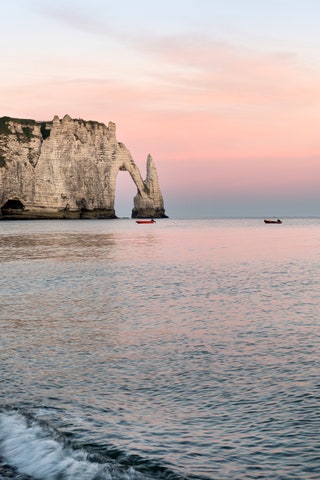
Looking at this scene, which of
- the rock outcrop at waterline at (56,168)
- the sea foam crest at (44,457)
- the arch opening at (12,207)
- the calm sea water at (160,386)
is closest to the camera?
the sea foam crest at (44,457)

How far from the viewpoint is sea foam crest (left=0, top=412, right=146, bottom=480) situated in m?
7.04

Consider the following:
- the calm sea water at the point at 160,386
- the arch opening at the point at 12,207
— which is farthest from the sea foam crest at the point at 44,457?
the arch opening at the point at 12,207

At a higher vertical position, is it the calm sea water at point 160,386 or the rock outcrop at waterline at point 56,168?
the rock outcrop at waterline at point 56,168

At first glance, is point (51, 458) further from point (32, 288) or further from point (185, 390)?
point (32, 288)

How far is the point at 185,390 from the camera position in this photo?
1040 cm

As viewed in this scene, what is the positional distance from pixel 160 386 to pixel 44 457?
3519 millimetres

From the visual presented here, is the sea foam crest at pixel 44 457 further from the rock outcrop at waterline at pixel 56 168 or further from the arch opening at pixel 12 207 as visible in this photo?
the arch opening at pixel 12 207

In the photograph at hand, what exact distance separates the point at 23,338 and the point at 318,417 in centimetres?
901

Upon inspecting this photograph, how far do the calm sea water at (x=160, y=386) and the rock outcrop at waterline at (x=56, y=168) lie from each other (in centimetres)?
14607

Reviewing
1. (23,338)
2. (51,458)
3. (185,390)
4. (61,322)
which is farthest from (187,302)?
(51,458)

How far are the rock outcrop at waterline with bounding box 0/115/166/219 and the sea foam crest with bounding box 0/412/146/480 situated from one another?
519 feet

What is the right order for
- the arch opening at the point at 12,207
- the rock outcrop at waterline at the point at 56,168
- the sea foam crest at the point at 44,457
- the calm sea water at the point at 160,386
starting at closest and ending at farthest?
the sea foam crest at the point at 44,457 < the calm sea water at the point at 160,386 < the rock outcrop at waterline at the point at 56,168 < the arch opening at the point at 12,207

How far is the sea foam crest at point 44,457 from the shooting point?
704 cm

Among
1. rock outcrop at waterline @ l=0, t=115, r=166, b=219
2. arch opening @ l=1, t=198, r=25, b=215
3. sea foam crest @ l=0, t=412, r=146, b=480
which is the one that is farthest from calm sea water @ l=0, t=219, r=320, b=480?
arch opening @ l=1, t=198, r=25, b=215
